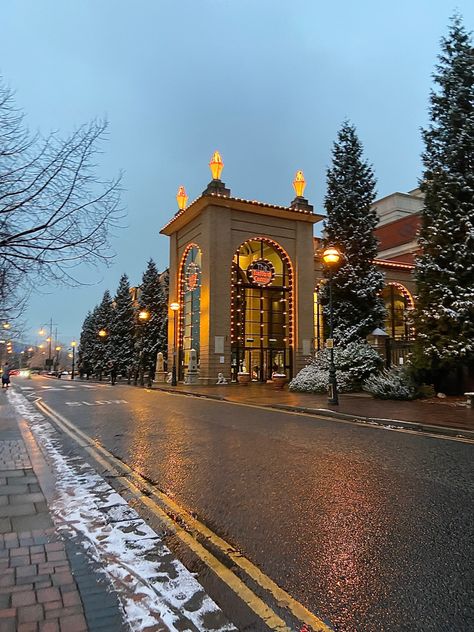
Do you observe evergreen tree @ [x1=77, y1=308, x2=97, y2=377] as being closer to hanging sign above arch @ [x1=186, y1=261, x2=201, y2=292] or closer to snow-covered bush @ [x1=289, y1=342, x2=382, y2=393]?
hanging sign above arch @ [x1=186, y1=261, x2=201, y2=292]

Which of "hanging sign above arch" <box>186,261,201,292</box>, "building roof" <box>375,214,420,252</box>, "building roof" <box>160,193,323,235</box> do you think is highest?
"building roof" <box>375,214,420,252</box>

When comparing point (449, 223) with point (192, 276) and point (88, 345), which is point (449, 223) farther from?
point (88, 345)

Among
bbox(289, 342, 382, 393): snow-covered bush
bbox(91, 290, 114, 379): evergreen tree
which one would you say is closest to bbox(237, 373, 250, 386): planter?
bbox(289, 342, 382, 393): snow-covered bush

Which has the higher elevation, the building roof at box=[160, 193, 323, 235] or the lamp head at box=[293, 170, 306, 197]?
the lamp head at box=[293, 170, 306, 197]

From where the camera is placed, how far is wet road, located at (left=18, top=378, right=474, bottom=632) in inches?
129

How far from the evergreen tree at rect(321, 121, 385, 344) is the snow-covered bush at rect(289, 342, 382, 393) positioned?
2747 mm

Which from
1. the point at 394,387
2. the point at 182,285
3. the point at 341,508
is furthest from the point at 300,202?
Answer: the point at 341,508

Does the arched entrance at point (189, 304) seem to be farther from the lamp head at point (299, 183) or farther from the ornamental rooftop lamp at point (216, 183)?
the lamp head at point (299, 183)

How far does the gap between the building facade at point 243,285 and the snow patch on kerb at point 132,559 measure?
2872 cm

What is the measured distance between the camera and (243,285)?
37.9m

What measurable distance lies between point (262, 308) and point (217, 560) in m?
35.2

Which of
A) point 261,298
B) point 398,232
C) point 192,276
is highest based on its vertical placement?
point 398,232

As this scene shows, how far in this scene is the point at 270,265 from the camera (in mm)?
38906

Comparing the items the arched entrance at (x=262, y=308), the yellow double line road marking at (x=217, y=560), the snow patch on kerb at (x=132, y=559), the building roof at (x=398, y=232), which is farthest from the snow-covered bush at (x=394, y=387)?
the building roof at (x=398, y=232)
